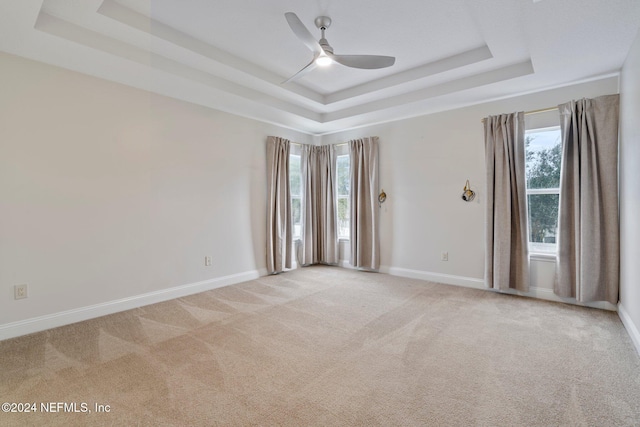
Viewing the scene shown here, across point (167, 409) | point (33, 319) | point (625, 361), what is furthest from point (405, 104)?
point (33, 319)

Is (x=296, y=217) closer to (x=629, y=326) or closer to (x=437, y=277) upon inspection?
(x=437, y=277)

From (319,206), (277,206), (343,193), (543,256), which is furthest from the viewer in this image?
(319,206)

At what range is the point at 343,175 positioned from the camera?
573cm

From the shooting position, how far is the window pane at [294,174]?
18.1ft

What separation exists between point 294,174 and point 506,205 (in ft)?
11.0

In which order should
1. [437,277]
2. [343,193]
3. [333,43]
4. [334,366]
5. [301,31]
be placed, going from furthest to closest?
1. [343,193]
2. [437,277]
3. [333,43]
4. [301,31]
5. [334,366]

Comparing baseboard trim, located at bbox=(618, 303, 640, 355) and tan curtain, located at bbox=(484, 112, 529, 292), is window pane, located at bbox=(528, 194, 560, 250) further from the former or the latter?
baseboard trim, located at bbox=(618, 303, 640, 355)

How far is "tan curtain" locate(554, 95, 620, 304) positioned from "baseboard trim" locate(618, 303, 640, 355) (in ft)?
0.62

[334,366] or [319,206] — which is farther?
[319,206]

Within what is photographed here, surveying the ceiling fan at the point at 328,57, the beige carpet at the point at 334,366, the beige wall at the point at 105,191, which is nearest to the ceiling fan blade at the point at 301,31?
the ceiling fan at the point at 328,57

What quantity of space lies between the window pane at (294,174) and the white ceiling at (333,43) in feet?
4.61

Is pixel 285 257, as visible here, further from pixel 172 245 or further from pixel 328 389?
pixel 328 389

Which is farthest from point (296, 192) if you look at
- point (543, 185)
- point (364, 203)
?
point (543, 185)

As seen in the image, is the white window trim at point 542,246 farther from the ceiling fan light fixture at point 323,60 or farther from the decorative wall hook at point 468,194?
the ceiling fan light fixture at point 323,60
